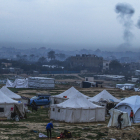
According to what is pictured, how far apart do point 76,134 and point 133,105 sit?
6920 millimetres

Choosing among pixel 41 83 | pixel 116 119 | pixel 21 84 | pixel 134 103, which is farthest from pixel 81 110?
pixel 21 84

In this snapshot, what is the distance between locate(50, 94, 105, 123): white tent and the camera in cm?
2173

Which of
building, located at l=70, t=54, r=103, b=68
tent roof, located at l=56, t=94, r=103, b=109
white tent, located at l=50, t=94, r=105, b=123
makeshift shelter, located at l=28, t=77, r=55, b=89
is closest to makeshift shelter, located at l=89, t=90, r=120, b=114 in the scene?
white tent, located at l=50, t=94, r=105, b=123

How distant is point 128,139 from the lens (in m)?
15.9

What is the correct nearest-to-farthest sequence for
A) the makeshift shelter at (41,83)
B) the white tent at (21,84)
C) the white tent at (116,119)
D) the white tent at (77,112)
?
the white tent at (116,119) < the white tent at (77,112) < the makeshift shelter at (41,83) < the white tent at (21,84)

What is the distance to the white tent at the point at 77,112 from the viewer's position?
21734 millimetres

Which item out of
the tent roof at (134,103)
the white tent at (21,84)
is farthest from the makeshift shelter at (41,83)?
the tent roof at (134,103)

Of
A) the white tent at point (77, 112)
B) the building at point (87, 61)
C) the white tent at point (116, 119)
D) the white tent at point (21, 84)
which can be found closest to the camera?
the white tent at point (116, 119)

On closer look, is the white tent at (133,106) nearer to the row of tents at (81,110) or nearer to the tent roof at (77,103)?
the row of tents at (81,110)

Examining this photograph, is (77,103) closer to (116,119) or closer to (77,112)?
(77,112)

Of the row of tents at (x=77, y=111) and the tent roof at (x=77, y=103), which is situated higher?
the tent roof at (x=77, y=103)

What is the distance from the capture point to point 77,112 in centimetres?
2178

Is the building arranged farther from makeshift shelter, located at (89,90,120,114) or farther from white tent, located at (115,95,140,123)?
white tent, located at (115,95,140,123)

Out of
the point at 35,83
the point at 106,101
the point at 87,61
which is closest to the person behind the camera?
the point at 106,101
